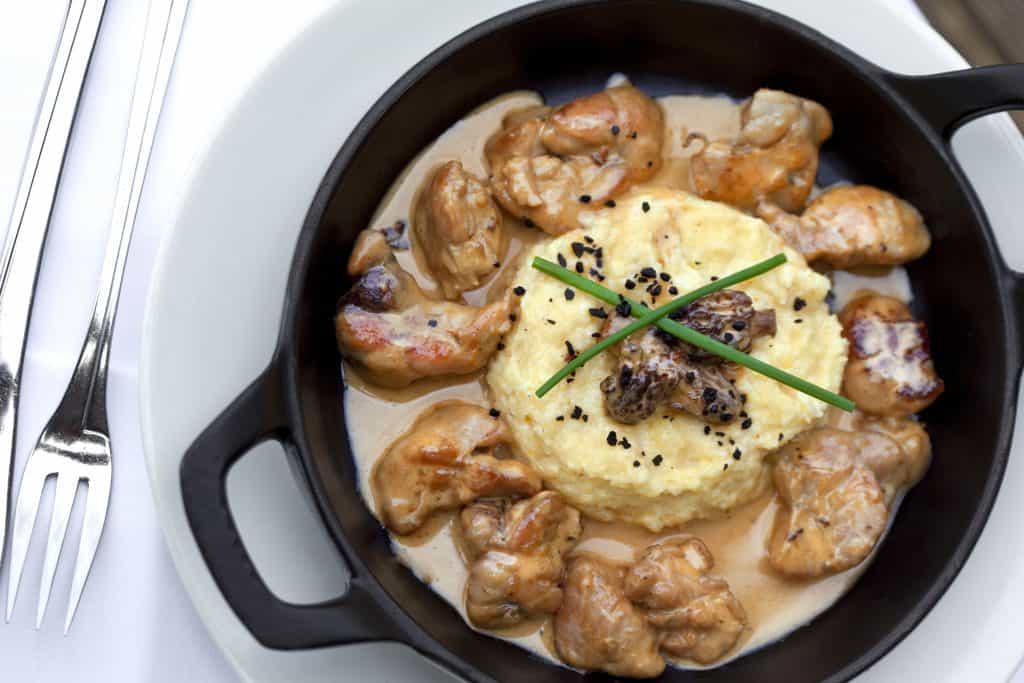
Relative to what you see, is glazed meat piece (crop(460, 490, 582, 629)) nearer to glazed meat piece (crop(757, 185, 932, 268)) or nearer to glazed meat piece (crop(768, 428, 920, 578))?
glazed meat piece (crop(768, 428, 920, 578))

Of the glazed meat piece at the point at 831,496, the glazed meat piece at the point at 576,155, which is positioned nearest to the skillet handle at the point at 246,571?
the glazed meat piece at the point at 576,155

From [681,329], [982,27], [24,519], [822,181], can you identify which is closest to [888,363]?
[822,181]

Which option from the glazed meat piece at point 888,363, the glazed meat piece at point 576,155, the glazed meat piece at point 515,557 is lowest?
the glazed meat piece at point 515,557

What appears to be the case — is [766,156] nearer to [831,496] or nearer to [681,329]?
[681,329]

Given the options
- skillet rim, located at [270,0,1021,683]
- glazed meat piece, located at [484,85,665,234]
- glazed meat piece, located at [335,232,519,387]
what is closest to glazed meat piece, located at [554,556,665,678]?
skillet rim, located at [270,0,1021,683]

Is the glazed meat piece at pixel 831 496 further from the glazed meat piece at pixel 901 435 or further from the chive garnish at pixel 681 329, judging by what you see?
the chive garnish at pixel 681 329

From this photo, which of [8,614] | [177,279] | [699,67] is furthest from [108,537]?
[699,67]
